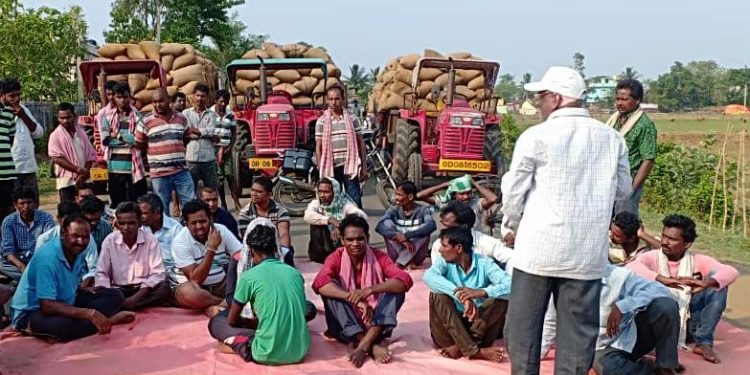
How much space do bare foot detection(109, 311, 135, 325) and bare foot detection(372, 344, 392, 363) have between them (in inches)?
64.1

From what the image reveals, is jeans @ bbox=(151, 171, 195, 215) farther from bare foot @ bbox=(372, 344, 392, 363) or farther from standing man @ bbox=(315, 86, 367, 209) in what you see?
bare foot @ bbox=(372, 344, 392, 363)

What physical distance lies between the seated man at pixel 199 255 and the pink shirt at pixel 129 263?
0.15m

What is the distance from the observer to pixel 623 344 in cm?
389

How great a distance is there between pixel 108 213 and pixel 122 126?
2.94ft

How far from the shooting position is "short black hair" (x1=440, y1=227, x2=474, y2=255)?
430 cm

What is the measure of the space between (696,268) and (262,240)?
2559 mm

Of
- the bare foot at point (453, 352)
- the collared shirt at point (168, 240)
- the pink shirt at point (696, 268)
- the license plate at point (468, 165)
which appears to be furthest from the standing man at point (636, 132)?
the license plate at point (468, 165)

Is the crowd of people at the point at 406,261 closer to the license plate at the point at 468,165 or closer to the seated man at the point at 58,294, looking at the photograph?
the seated man at the point at 58,294

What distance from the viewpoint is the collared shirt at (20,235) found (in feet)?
17.4

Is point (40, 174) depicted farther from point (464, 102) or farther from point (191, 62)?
point (464, 102)

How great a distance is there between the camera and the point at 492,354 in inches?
166

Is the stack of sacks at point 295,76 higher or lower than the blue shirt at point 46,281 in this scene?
higher

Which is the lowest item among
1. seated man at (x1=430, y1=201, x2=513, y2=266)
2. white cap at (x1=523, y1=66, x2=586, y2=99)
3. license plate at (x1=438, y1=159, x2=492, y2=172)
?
seated man at (x1=430, y1=201, x2=513, y2=266)

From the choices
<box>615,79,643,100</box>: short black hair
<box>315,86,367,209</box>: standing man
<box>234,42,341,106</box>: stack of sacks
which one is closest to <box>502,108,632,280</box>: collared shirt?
<box>615,79,643,100</box>: short black hair
